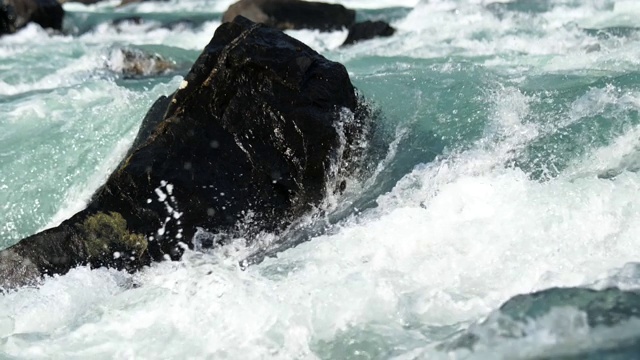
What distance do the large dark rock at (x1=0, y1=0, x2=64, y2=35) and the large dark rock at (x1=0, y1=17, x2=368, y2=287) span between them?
10.8 meters

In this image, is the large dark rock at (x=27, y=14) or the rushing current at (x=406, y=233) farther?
the large dark rock at (x=27, y=14)

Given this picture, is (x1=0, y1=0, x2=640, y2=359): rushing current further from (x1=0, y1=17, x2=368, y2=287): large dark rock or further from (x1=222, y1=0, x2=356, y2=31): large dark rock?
(x1=222, y1=0, x2=356, y2=31): large dark rock

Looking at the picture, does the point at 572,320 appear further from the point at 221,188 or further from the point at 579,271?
the point at 221,188

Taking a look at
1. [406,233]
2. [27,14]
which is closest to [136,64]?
[27,14]

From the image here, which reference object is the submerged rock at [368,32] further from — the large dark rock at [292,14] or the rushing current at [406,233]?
the rushing current at [406,233]

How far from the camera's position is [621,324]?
293 centimetres

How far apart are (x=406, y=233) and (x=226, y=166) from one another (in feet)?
4.23

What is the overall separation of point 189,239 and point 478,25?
24.0 ft

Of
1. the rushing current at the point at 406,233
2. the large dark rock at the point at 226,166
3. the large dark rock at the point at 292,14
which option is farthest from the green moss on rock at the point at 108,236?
the large dark rock at the point at 292,14

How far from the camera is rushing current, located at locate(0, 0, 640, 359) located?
3562 millimetres

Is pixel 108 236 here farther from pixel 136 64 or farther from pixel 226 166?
pixel 136 64

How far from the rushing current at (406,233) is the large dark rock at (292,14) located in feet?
18.6

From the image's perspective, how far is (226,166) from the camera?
501 cm

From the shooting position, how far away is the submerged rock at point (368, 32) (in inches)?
450
